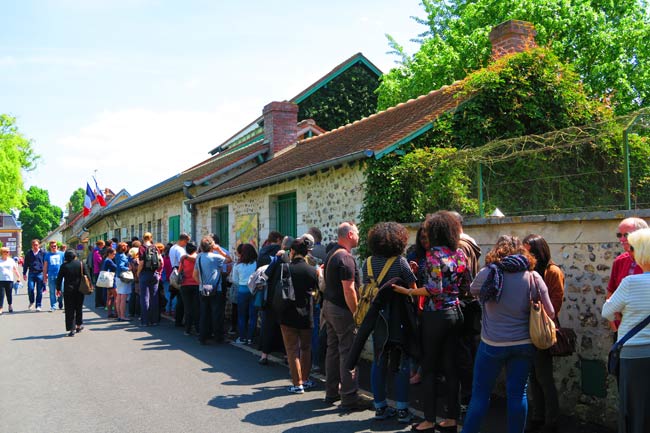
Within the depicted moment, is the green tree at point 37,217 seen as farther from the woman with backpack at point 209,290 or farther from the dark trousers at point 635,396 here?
the dark trousers at point 635,396

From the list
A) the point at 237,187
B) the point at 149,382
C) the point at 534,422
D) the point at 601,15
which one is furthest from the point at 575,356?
the point at 601,15

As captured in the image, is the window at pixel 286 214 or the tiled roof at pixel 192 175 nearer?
the window at pixel 286 214

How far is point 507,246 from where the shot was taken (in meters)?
4.57

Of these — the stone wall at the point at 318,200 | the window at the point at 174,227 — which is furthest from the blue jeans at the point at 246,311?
the window at the point at 174,227

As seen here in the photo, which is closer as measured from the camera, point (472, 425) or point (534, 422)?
point (472, 425)

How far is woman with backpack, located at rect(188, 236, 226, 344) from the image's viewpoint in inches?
392

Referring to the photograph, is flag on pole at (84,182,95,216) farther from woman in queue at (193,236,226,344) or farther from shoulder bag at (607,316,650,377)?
shoulder bag at (607,316,650,377)

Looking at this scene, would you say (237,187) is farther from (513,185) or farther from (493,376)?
(493,376)

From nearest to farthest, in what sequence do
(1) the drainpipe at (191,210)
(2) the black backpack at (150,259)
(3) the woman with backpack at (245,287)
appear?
(3) the woman with backpack at (245,287)
(2) the black backpack at (150,259)
(1) the drainpipe at (191,210)

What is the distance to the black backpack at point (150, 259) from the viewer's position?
1209 centimetres

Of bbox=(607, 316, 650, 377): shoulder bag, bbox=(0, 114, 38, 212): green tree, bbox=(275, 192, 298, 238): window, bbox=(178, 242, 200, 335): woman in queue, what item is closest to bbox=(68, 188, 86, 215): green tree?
bbox=(0, 114, 38, 212): green tree

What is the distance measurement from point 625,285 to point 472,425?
1.57m

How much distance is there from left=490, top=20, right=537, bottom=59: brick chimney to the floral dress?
7710 millimetres

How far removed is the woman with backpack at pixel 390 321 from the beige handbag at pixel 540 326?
1.25 meters
